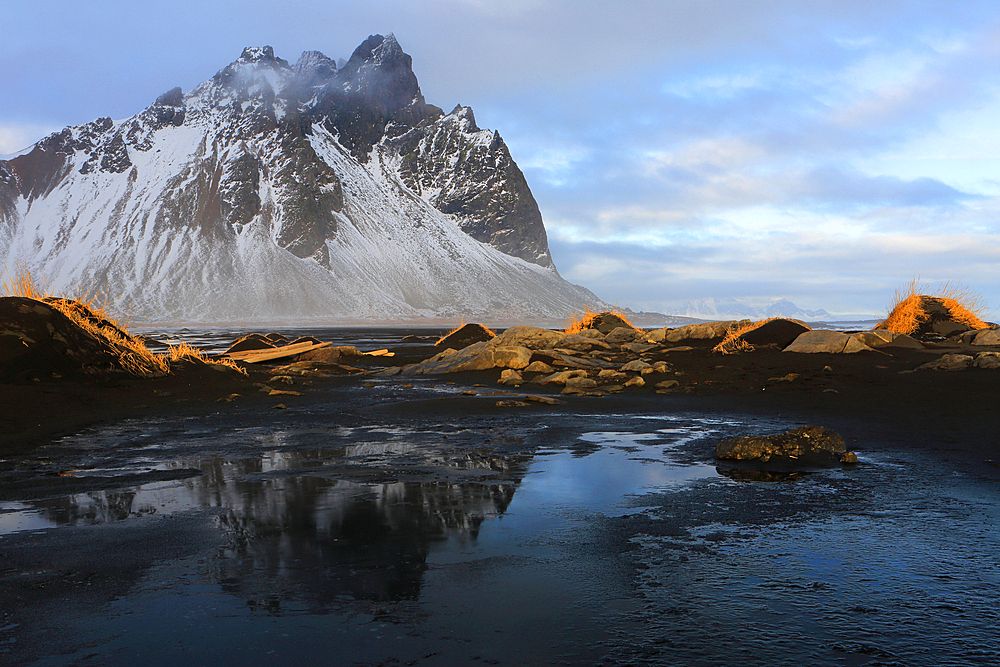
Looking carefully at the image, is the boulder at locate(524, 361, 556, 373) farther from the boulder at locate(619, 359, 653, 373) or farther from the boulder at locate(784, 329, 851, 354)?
the boulder at locate(784, 329, 851, 354)

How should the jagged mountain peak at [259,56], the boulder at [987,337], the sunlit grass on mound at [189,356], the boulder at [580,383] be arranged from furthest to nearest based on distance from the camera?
1. the jagged mountain peak at [259,56]
2. the boulder at [987,337]
3. the sunlit grass on mound at [189,356]
4. the boulder at [580,383]

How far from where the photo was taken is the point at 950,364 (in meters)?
15.1

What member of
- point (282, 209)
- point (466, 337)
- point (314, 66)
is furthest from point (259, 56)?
point (466, 337)

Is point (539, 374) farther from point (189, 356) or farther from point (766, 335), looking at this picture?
point (189, 356)

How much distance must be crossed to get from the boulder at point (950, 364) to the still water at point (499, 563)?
326 inches

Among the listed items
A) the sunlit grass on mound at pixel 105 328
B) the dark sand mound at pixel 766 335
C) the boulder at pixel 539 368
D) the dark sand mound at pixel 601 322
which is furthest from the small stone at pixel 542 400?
the dark sand mound at pixel 601 322

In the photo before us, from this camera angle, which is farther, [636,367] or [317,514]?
[636,367]

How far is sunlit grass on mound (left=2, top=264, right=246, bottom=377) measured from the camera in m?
16.2

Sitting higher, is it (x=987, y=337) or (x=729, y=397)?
(x=987, y=337)

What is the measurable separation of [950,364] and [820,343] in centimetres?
386

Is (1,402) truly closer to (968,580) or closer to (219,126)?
(968,580)

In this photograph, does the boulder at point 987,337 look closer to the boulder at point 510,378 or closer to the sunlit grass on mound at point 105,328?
the boulder at point 510,378

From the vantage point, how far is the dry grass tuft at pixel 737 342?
810 inches

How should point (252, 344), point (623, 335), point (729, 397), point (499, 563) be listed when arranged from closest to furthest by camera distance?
point (499, 563), point (729, 397), point (252, 344), point (623, 335)
